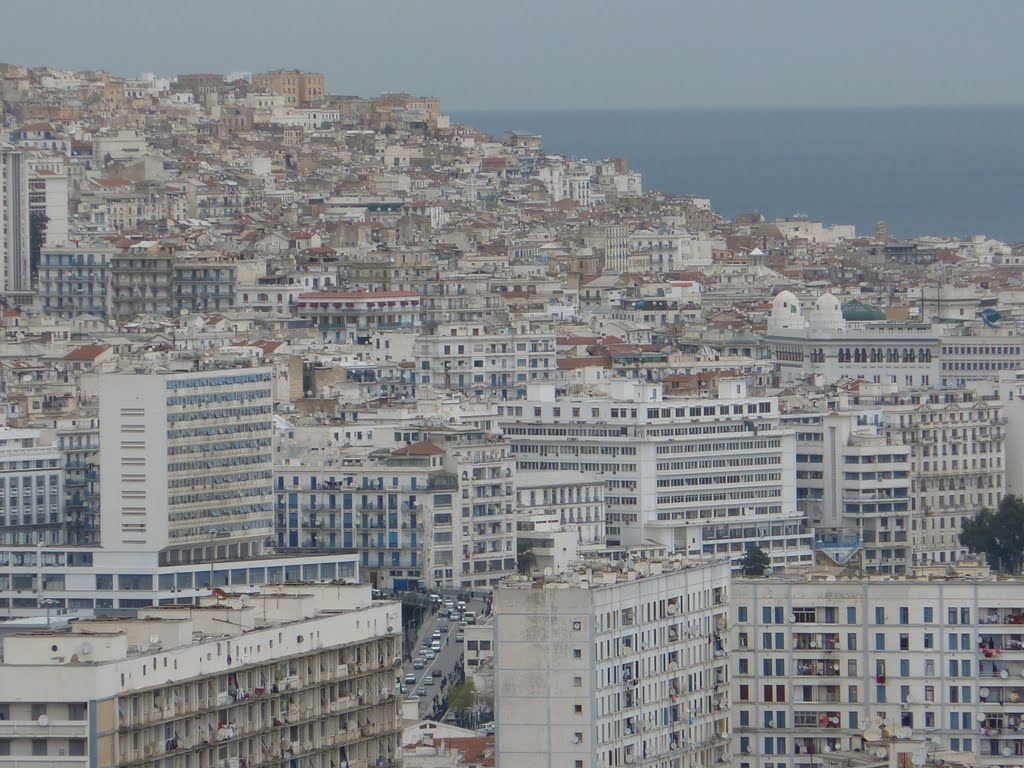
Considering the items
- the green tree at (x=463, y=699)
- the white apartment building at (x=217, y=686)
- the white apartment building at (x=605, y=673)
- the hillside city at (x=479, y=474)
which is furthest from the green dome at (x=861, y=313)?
the white apartment building at (x=217, y=686)

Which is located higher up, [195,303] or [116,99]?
[116,99]

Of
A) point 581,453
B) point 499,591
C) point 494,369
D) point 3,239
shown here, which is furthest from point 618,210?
point 499,591

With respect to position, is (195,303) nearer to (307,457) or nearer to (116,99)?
(307,457)

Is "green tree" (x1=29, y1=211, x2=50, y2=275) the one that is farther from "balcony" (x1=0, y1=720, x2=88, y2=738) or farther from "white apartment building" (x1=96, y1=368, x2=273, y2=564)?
"balcony" (x1=0, y1=720, x2=88, y2=738)

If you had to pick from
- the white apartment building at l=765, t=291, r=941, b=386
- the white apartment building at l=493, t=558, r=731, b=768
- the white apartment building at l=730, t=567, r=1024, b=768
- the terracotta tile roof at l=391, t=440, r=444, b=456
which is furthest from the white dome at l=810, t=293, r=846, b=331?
the white apartment building at l=493, t=558, r=731, b=768

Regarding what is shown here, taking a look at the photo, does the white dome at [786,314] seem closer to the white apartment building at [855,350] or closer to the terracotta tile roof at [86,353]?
the white apartment building at [855,350]

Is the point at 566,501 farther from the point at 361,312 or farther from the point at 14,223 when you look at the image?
the point at 14,223

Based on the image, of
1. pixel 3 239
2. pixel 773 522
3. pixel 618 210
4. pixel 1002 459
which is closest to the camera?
pixel 773 522
